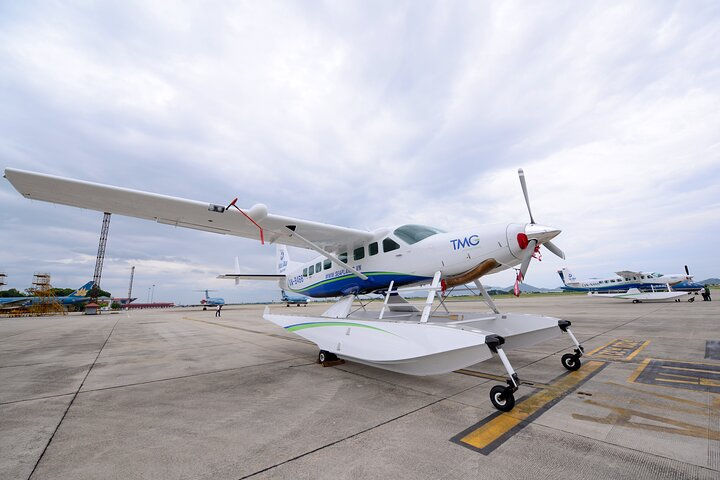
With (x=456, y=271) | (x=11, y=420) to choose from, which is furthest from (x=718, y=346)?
(x=11, y=420)

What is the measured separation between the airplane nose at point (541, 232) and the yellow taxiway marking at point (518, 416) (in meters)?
2.34

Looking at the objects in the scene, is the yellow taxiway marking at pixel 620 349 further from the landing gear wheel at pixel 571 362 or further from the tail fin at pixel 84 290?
the tail fin at pixel 84 290

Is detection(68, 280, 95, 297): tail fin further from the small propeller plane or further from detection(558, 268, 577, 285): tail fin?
detection(558, 268, 577, 285): tail fin

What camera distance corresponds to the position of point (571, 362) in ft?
17.5

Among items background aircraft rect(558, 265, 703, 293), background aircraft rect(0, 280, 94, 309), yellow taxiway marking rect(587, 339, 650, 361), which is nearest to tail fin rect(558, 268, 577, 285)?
background aircraft rect(558, 265, 703, 293)

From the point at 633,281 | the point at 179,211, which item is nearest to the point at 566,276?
the point at 633,281

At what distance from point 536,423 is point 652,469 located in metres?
1.00

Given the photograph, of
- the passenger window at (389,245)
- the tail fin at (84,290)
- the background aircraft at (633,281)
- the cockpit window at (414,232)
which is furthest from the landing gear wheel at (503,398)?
the tail fin at (84,290)

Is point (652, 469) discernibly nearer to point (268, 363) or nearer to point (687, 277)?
point (268, 363)

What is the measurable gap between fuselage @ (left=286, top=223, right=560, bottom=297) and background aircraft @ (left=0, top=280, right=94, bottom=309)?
5679 cm

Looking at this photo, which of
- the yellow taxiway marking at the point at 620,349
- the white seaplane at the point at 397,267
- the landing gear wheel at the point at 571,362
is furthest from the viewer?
the yellow taxiway marking at the point at 620,349

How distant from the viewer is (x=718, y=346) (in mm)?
6973

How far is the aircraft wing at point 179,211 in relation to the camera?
17.0 feet

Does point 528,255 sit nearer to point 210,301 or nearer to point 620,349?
point 620,349
